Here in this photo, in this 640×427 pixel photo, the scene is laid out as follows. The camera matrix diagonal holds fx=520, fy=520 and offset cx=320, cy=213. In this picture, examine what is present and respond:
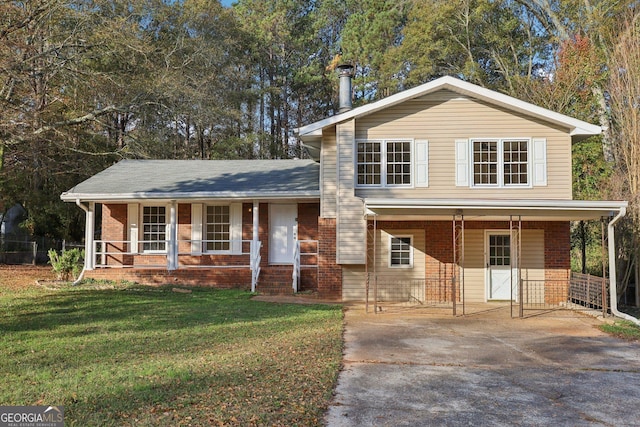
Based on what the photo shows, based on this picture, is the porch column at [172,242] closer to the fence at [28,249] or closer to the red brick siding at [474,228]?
the red brick siding at [474,228]

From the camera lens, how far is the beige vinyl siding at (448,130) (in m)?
14.5

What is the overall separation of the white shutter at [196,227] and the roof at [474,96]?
211 inches

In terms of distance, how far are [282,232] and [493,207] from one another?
745 cm

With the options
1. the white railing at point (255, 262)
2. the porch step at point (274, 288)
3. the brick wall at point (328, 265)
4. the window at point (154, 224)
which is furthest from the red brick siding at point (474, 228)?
the window at point (154, 224)

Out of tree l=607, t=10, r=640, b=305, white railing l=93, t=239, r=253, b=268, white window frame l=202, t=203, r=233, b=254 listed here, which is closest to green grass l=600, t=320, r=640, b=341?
tree l=607, t=10, r=640, b=305

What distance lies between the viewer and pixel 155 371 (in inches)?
264

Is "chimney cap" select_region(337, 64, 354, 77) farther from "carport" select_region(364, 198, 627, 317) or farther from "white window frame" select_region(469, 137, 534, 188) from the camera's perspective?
"carport" select_region(364, 198, 627, 317)

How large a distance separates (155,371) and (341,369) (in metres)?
2.49

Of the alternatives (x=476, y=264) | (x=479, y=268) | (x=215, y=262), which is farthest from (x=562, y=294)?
(x=215, y=262)

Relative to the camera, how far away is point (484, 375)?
720 centimetres

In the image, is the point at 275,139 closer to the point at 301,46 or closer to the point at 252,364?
the point at 301,46

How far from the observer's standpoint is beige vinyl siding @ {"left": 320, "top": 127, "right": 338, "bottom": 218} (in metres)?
→ 14.7

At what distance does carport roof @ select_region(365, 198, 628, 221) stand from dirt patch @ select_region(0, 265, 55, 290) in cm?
1110

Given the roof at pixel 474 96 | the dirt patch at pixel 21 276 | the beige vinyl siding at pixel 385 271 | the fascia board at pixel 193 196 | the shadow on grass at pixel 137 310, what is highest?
the roof at pixel 474 96
